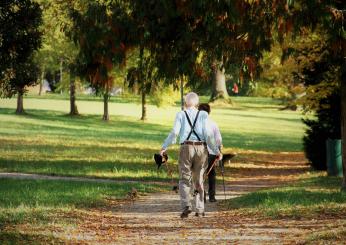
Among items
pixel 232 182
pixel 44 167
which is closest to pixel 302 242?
pixel 232 182

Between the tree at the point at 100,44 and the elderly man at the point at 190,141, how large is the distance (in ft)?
4.21

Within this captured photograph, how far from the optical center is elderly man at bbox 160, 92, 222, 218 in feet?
44.3

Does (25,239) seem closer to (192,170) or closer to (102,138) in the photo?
(192,170)

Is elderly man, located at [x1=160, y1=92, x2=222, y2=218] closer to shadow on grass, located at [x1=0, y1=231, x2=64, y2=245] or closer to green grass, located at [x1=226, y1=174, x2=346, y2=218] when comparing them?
green grass, located at [x1=226, y1=174, x2=346, y2=218]

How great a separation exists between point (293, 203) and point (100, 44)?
4460 mm

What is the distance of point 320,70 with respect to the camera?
24.5 m

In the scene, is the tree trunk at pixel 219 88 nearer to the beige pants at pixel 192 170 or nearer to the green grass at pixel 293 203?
the green grass at pixel 293 203

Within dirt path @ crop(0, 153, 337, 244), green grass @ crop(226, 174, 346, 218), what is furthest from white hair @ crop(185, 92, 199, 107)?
green grass @ crop(226, 174, 346, 218)

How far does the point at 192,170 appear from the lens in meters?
13.8

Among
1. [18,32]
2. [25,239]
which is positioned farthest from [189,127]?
[18,32]

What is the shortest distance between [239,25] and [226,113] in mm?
61456

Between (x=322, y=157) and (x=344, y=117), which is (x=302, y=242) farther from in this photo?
(x=322, y=157)

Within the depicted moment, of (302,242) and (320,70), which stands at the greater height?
(320,70)

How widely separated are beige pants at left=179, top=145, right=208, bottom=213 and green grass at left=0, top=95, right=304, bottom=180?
32.8 ft
